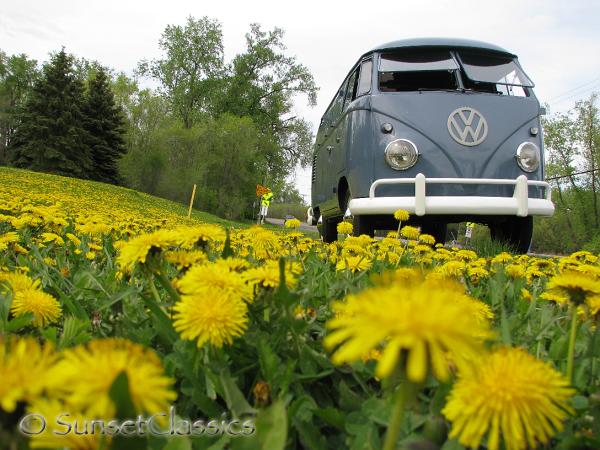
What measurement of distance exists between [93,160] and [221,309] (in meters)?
33.7

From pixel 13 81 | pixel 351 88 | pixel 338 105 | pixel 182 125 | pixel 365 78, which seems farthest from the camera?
pixel 13 81

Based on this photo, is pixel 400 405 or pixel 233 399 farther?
pixel 233 399

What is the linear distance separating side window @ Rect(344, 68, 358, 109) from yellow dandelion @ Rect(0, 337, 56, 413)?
5.40 metres

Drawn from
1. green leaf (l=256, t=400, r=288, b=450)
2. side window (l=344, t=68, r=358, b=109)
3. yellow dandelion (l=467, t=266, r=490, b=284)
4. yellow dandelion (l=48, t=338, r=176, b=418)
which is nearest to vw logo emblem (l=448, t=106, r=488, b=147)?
side window (l=344, t=68, r=358, b=109)

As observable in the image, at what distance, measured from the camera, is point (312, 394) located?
0.90 meters

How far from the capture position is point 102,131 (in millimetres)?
31641

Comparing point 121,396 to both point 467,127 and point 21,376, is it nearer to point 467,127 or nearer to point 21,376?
point 21,376

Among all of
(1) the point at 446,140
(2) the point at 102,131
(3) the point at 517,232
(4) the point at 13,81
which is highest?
(4) the point at 13,81

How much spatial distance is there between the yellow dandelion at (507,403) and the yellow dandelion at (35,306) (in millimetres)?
903

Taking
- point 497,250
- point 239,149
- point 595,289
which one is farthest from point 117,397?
point 239,149

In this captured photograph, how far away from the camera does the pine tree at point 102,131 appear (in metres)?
31.3

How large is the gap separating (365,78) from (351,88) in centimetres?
55

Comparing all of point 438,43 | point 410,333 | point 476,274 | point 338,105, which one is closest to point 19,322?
point 410,333

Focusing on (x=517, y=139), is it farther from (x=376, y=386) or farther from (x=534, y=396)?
(x=534, y=396)
